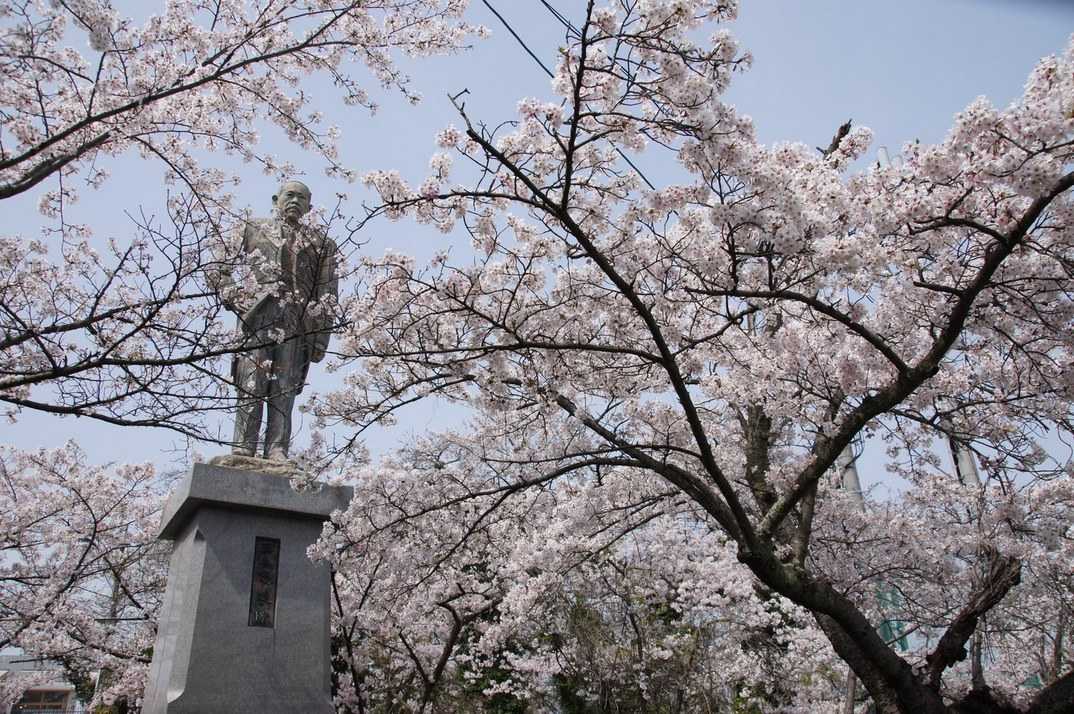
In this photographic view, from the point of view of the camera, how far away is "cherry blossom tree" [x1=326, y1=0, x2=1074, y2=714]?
3.90 metres

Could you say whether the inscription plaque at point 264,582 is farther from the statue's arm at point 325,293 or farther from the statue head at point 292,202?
the statue head at point 292,202

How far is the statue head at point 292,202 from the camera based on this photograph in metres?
7.07

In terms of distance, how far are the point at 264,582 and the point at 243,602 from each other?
0.79ft

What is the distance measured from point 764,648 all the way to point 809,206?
838 cm

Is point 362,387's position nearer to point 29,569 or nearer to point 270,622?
point 270,622

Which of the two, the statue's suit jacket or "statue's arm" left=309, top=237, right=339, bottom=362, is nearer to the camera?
"statue's arm" left=309, top=237, right=339, bottom=362

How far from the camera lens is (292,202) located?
23.3ft

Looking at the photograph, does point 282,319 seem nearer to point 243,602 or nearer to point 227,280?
point 227,280

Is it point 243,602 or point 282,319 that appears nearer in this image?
point 243,602

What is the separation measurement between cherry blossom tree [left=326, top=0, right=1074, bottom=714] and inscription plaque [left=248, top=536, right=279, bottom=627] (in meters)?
0.56

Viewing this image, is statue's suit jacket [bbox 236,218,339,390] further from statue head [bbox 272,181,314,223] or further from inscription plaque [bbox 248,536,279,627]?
inscription plaque [bbox 248,536,279,627]

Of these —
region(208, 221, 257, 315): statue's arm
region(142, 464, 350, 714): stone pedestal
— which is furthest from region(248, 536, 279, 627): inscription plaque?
region(208, 221, 257, 315): statue's arm

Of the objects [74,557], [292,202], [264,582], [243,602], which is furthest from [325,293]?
[74,557]

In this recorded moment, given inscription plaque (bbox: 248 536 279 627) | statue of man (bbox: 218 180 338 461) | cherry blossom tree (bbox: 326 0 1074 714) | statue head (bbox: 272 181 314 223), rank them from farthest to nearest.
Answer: statue head (bbox: 272 181 314 223)
statue of man (bbox: 218 180 338 461)
inscription plaque (bbox: 248 536 279 627)
cherry blossom tree (bbox: 326 0 1074 714)
